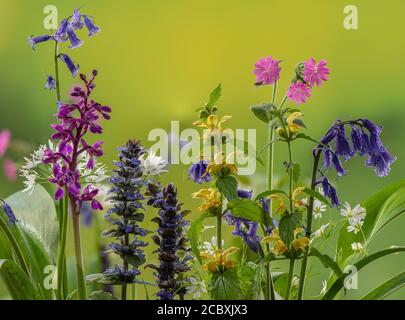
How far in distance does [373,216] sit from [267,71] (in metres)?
0.27

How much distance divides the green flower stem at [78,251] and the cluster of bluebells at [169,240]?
0.09 meters

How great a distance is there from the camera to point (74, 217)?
102 centimetres

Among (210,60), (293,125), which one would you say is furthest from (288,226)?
(210,60)

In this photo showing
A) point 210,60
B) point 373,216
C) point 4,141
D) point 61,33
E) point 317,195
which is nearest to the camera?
point 317,195

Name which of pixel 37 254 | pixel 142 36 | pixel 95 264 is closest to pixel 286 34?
pixel 142 36

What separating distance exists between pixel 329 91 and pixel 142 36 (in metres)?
0.44

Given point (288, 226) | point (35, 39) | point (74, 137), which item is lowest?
point (288, 226)

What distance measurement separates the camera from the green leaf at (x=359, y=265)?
105 centimetres

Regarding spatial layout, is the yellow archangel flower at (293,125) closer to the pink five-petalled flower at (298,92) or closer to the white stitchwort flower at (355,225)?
the pink five-petalled flower at (298,92)

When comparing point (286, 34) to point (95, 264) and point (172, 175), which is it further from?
point (95, 264)

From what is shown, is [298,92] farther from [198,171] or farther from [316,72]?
[198,171]

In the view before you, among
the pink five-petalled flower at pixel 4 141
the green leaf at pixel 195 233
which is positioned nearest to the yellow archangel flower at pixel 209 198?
the green leaf at pixel 195 233

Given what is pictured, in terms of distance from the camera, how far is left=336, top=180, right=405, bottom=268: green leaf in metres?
1.15

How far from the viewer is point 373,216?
120 cm
